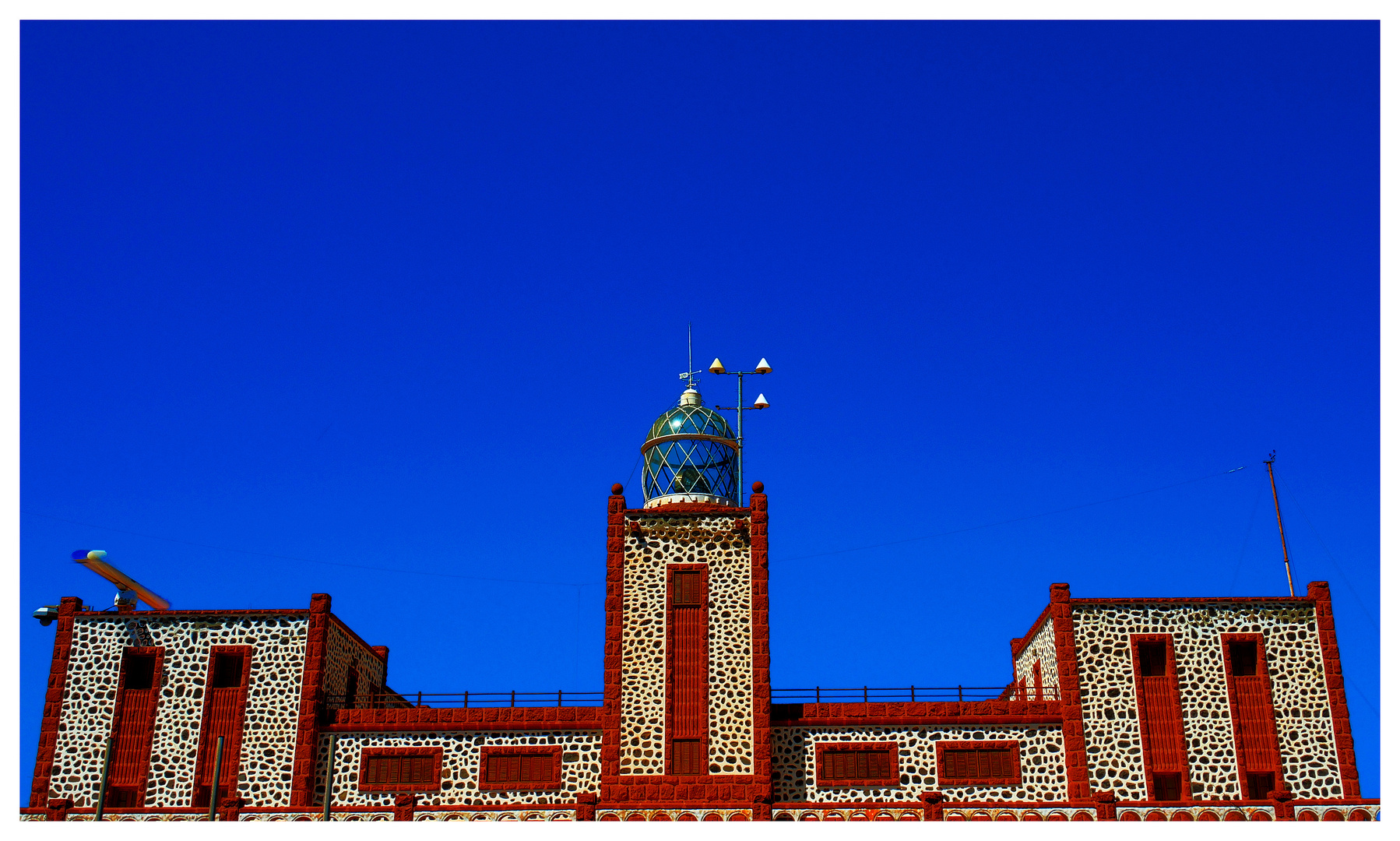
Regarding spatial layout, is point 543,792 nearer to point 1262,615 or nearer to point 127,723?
point 127,723

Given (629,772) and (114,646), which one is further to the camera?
(114,646)

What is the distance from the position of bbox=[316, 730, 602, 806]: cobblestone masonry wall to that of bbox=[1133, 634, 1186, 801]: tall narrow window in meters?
15.0

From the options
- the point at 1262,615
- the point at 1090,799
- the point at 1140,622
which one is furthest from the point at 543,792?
the point at 1262,615

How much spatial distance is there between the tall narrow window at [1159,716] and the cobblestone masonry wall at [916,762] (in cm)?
233

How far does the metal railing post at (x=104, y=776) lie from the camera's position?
34.8 metres

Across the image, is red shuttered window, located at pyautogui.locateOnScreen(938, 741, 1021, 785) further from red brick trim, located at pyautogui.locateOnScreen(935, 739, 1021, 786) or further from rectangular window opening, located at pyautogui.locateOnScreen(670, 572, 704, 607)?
rectangular window opening, located at pyautogui.locateOnScreen(670, 572, 704, 607)

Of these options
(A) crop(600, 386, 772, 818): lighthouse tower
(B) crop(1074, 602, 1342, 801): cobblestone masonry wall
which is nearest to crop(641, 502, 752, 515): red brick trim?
(A) crop(600, 386, 772, 818): lighthouse tower

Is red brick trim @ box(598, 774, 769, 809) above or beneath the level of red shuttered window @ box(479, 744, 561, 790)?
beneath

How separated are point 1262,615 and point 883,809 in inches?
477

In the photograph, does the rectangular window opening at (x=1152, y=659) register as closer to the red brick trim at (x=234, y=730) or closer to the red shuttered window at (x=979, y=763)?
the red shuttered window at (x=979, y=763)

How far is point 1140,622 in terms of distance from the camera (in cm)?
3659

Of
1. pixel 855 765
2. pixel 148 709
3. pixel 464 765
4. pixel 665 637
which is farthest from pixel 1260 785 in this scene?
pixel 148 709

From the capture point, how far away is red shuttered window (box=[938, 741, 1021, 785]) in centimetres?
3531
